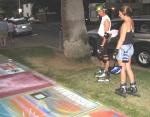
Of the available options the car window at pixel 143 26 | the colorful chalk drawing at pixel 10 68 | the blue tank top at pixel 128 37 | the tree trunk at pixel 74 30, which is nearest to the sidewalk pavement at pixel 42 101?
the colorful chalk drawing at pixel 10 68

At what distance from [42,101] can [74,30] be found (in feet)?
11.0

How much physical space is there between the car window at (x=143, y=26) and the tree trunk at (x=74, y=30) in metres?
1.98

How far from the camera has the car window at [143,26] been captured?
740 centimetres

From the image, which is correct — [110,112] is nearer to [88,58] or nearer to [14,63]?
[88,58]

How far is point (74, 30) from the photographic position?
7145mm

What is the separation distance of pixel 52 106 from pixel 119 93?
144 cm

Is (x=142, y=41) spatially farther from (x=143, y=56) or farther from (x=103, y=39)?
(x=103, y=39)

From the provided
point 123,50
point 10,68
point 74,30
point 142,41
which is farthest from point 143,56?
point 10,68

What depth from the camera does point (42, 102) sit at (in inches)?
170

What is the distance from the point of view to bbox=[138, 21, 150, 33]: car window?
291 inches

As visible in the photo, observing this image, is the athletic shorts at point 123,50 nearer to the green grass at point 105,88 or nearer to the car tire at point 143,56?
the green grass at point 105,88

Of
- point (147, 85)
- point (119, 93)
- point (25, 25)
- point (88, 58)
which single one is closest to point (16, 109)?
point (119, 93)

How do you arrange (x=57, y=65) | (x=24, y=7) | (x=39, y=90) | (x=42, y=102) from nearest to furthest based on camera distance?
(x=42, y=102) → (x=39, y=90) → (x=57, y=65) → (x=24, y=7)

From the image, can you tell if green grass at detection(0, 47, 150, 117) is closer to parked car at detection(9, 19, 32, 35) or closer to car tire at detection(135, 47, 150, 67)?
car tire at detection(135, 47, 150, 67)
